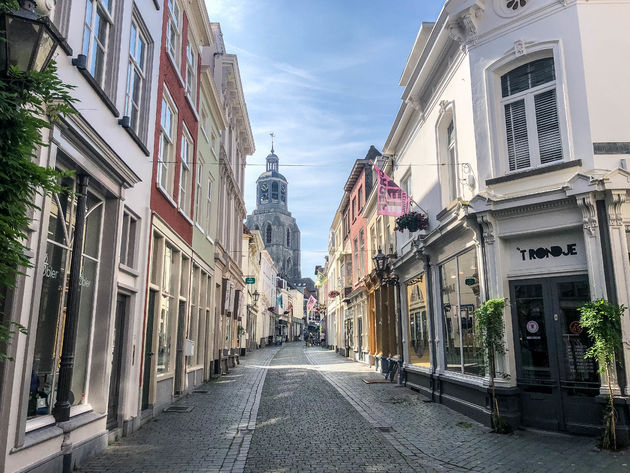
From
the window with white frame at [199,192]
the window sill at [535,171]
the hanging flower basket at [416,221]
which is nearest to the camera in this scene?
the window sill at [535,171]

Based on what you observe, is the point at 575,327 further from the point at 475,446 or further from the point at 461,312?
the point at 461,312

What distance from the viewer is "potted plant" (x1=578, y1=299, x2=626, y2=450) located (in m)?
7.40

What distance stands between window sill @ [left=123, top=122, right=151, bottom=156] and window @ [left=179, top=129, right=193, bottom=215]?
3.25 metres

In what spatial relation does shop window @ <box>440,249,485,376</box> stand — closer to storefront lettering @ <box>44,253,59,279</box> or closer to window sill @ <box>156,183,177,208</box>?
window sill @ <box>156,183,177,208</box>

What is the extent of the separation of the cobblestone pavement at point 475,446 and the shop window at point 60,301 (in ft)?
15.6

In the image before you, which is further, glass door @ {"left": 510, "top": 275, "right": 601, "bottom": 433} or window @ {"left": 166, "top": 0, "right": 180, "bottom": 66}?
window @ {"left": 166, "top": 0, "right": 180, "bottom": 66}

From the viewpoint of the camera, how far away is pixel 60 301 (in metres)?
Result: 6.40

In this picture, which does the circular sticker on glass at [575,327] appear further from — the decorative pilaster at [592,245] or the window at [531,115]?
the window at [531,115]

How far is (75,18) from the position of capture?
6184mm

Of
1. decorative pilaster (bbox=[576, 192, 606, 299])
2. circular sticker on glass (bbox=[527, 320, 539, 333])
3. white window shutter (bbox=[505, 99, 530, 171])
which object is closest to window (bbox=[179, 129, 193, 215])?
white window shutter (bbox=[505, 99, 530, 171])

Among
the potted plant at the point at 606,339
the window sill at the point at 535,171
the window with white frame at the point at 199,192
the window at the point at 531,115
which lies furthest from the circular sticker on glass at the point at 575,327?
the window with white frame at the point at 199,192

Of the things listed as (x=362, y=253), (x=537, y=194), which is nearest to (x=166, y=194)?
(x=537, y=194)

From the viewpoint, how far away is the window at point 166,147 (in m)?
11.0

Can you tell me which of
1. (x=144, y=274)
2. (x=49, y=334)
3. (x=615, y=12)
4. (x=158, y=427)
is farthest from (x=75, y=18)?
(x=615, y=12)
